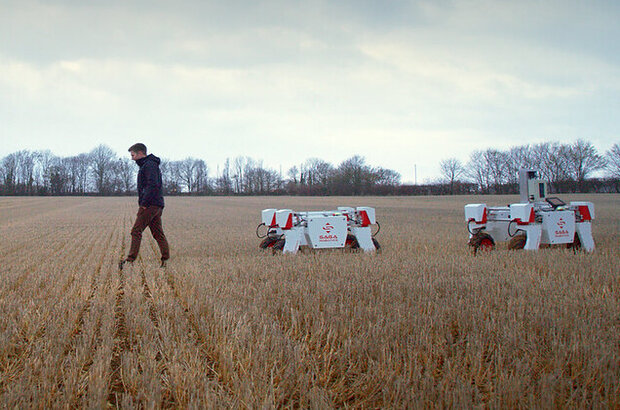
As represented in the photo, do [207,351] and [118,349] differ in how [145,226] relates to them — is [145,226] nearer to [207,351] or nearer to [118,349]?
[118,349]

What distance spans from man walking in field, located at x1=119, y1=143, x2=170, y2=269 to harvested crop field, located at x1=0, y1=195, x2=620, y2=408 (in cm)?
115

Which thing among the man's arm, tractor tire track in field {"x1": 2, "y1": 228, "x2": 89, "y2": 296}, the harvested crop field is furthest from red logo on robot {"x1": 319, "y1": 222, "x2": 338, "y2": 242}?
tractor tire track in field {"x1": 2, "y1": 228, "x2": 89, "y2": 296}

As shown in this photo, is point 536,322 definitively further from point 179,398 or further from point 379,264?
point 379,264

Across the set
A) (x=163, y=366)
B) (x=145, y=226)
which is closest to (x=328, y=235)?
(x=145, y=226)

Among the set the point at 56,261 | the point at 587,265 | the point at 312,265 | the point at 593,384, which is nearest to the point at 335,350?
the point at 593,384

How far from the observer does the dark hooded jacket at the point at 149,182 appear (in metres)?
7.87

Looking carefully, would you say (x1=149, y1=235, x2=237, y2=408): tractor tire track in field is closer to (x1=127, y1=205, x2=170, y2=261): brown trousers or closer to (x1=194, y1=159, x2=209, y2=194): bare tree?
(x1=127, y1=205, x2=170, y2=261): brown trousers

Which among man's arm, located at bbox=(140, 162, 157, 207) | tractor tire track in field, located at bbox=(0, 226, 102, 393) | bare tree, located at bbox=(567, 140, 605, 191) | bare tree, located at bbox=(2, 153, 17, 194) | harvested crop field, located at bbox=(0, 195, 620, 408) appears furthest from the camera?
bare tree, located at bbox=(2, 153, 17, 194)

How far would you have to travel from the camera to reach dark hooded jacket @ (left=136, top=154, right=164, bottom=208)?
787 centimetres

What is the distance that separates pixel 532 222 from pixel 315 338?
7.52 meters

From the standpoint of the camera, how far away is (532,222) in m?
9.38

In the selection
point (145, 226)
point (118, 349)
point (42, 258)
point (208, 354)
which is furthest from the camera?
point (42, 258)

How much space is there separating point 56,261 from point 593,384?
895 cm

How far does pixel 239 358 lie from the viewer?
10.4 ft
